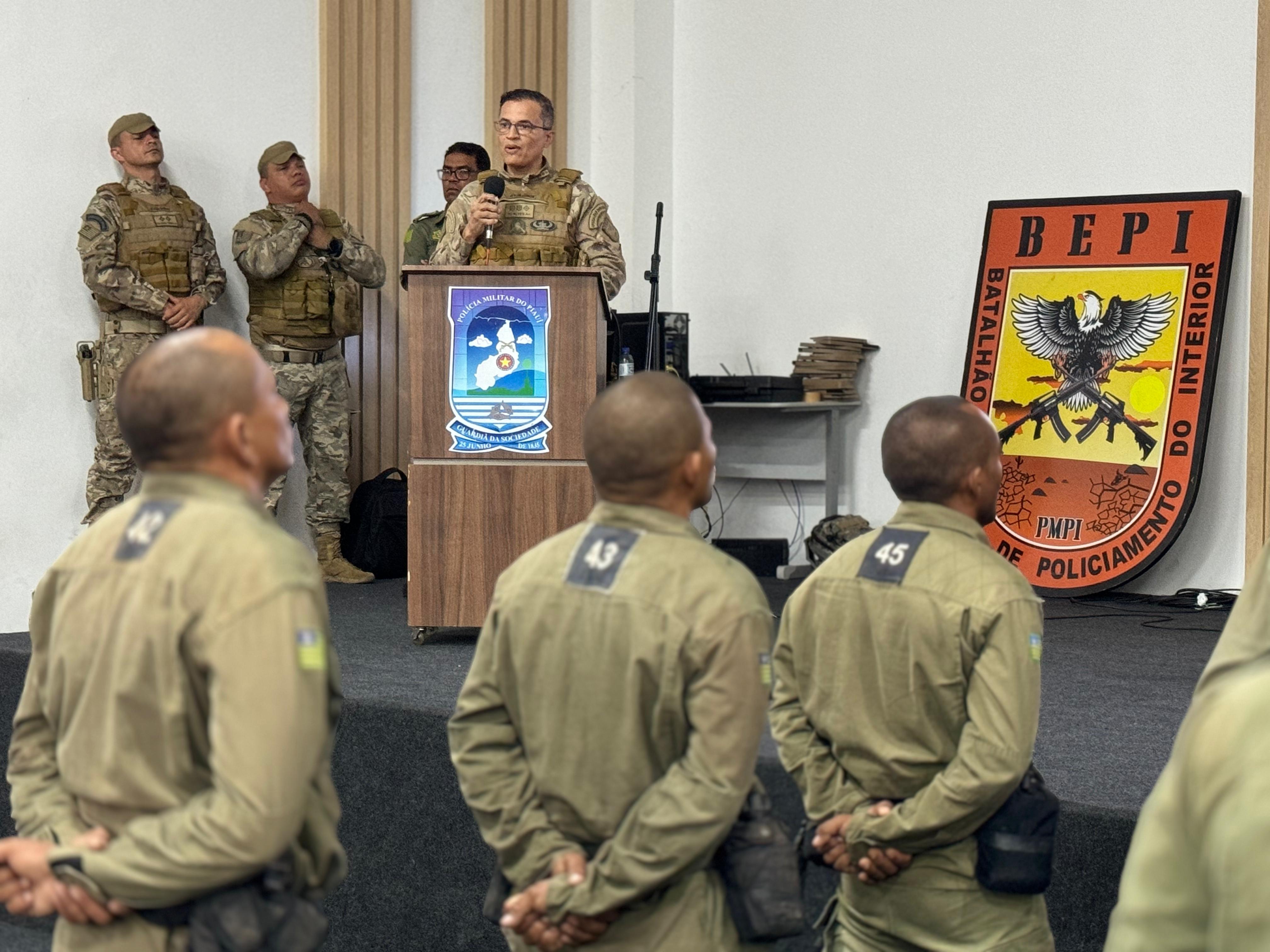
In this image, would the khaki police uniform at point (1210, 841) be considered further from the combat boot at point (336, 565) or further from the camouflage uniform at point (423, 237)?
the camouflage uniform at point (423, 237)

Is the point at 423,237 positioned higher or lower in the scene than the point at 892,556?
higher

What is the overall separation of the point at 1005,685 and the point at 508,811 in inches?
27.3

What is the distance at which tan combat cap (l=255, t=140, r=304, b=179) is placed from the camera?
5.95 metres

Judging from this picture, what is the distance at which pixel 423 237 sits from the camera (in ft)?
20.3

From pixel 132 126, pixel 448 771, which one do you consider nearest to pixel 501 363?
pixel 448 771

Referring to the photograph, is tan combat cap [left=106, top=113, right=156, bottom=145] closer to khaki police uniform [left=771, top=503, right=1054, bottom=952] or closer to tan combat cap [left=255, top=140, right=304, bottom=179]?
tan combat cap [left=255, top=140, right=304, bottom=179]

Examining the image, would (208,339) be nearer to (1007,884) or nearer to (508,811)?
(508,811)

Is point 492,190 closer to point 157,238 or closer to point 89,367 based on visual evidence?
point 157,238

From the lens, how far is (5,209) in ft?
18.3

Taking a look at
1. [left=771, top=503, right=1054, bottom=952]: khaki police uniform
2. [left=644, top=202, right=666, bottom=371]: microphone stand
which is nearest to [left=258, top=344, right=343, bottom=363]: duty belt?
[left=644, top=202, right=666, bottom=371]: microphone stand

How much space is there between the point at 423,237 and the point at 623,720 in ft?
15.7

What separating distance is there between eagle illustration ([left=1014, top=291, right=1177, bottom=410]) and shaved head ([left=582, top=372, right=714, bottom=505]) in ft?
14.2

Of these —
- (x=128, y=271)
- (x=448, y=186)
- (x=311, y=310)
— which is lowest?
(x=311, y=310)

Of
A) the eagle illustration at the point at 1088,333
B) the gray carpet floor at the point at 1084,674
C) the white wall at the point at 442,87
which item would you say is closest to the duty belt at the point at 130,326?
the gray carpet floor at the point at 1084,674
